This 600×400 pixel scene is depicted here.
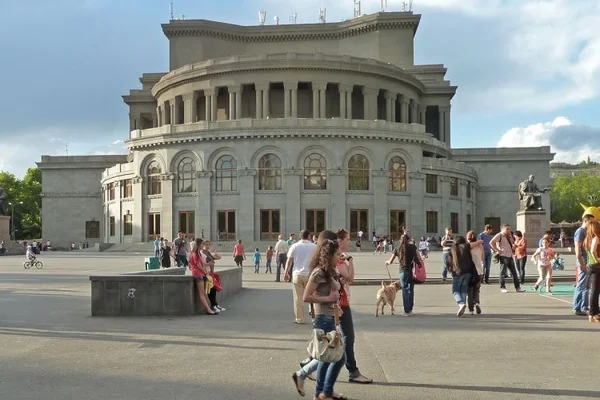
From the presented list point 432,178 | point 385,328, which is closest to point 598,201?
point 432,178

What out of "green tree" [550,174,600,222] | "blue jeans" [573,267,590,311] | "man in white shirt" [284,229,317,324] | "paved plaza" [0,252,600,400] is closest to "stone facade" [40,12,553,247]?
"green tree" [550,174,600,222]

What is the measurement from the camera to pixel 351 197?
5556cm

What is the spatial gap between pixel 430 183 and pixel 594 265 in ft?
154

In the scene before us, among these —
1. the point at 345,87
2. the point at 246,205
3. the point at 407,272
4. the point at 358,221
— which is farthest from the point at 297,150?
the point at 407,272

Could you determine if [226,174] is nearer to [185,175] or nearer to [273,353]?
[185,175]

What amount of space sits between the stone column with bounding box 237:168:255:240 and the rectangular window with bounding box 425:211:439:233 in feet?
49.8

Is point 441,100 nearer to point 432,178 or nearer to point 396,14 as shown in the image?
point 396,14

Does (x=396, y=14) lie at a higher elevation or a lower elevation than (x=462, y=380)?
higher

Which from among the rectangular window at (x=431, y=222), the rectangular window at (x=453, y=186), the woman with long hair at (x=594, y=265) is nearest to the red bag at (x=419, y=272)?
the woman with long hair at (x=594, y=265)

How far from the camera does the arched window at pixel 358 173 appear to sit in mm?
55812

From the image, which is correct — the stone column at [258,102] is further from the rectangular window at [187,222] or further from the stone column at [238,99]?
the rectangular window at [187,222]

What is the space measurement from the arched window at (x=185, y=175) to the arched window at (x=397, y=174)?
1647 centimetres

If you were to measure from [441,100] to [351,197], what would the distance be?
25.8m

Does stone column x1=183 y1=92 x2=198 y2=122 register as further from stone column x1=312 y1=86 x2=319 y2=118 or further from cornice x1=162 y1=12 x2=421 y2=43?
cornice x1=162 y1=12 x2=421 y2=43
